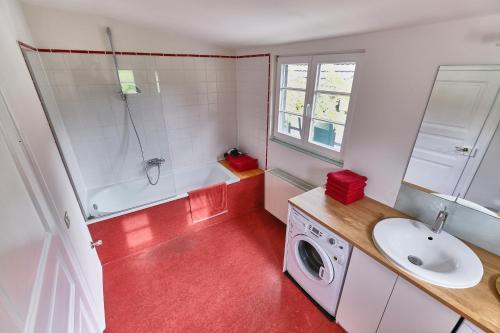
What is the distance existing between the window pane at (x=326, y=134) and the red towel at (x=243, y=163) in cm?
100

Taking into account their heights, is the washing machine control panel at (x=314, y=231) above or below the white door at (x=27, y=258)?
below

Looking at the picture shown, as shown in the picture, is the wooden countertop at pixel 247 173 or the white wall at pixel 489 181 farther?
the wooden countertop at pixel 247 173

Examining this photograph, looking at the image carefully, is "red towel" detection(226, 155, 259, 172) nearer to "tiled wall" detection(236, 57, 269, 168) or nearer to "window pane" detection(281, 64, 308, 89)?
"tiled wall" detection(236, 57, 269, 168)

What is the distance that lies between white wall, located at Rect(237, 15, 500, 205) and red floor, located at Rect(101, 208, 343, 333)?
1.17 meters

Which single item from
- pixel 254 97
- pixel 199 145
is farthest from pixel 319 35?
pixel 199 145

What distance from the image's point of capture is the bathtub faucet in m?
3.00

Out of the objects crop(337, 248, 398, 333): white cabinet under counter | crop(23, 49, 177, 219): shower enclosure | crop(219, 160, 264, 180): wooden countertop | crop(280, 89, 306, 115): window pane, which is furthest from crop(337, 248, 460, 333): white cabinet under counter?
crop(23, 49, 177, 219): shower enclosure

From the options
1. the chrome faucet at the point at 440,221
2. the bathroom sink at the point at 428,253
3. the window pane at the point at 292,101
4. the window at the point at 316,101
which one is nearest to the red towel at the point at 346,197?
the bathroom sink at the point at 428,253

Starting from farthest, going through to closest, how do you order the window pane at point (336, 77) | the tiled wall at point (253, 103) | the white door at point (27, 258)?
the tiled wall at point (253, 103) < the window pane at point (336, 77) < the white door at point (27, 258)

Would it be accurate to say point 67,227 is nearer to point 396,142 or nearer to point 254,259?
point 254,259

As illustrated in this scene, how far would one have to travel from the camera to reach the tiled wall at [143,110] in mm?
2379

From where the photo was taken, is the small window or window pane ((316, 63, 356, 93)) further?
the small window

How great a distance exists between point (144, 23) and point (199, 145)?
5.20ft

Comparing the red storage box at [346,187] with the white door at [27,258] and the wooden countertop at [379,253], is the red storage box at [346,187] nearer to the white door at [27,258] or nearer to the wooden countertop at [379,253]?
the wooden countertop at [379,253]
